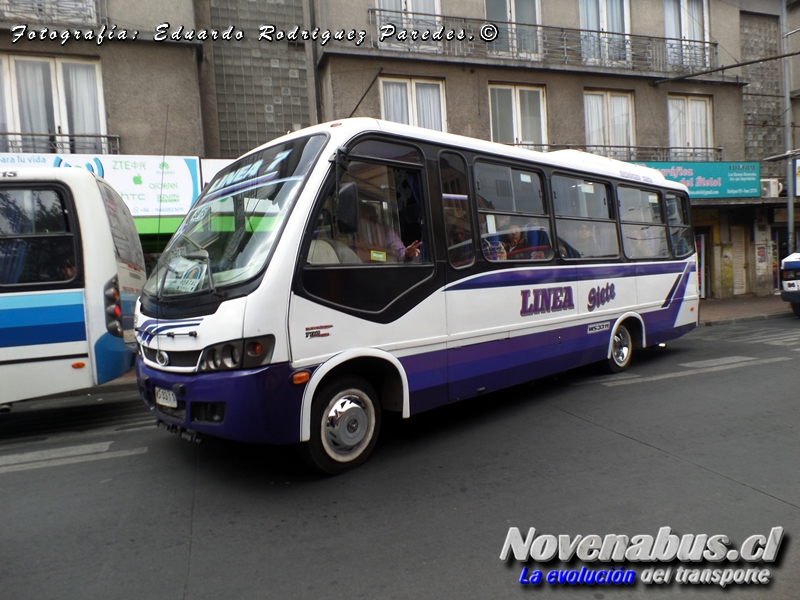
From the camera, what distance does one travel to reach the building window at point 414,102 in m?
15.1

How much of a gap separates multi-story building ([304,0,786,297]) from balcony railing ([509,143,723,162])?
0.04 metres

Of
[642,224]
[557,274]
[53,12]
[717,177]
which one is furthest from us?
[717,177]

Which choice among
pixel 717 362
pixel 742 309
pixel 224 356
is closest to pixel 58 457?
pixel 224 356

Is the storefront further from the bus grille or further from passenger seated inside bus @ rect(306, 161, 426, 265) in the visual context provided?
the bus grille

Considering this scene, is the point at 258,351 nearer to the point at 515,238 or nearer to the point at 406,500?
the point at 406,500

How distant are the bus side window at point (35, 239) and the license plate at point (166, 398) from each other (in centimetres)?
225

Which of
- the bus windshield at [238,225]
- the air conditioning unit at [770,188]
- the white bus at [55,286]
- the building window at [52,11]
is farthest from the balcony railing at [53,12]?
the air conditioning unit at [770,188]

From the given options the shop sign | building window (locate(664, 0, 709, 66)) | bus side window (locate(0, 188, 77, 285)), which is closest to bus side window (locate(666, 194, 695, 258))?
bus side window (locate(0, 188, 77, 285))

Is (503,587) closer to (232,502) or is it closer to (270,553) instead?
(270,553)

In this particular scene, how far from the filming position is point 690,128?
19.0 metres

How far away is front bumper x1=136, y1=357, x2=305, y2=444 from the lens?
3.97 m

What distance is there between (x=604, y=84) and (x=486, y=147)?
13389 millimetres

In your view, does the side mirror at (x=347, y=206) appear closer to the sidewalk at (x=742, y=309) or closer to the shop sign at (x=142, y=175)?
the shop sign at (x=142, y=175)

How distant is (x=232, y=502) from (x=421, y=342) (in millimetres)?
1981
